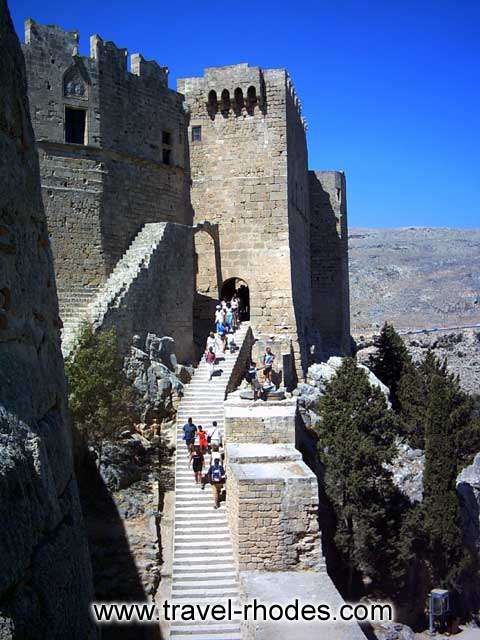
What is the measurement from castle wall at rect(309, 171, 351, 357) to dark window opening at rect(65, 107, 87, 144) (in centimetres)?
1552

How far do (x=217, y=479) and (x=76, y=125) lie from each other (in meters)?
11.8

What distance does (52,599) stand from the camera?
5746mm

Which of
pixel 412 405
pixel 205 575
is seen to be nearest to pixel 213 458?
pixel 205 575

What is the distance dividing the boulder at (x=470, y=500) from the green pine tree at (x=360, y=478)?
396cm

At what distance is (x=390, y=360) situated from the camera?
110 feet

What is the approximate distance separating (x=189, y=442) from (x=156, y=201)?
9.52 meters

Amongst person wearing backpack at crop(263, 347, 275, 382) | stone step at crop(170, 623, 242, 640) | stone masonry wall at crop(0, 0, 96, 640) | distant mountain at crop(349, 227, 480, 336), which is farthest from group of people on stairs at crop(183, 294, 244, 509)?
distant mountain at crop(349, 227, 480, 336)

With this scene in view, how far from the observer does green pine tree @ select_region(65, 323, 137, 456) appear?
53.5 ft

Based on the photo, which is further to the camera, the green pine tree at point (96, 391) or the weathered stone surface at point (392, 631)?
the weathered stone surface at point (392, 631)

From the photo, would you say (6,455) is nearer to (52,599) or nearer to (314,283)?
(52,599)

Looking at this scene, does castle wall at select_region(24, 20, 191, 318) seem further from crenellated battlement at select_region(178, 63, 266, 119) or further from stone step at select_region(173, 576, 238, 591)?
stone step at select_region(173, 576, 238, 591)

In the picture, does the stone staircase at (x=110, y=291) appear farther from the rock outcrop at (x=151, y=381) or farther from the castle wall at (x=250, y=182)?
the castle wall at (x=250, y=182)

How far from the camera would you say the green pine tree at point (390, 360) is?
33062 millimetres

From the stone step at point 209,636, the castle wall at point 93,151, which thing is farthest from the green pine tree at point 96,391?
the stone step at point 209,636
